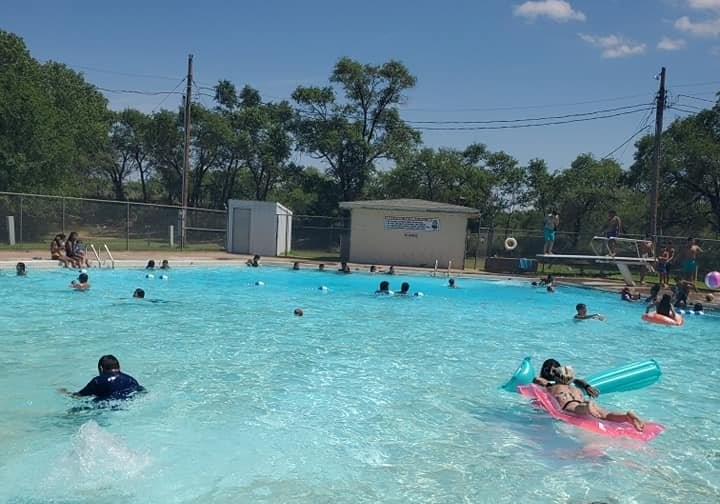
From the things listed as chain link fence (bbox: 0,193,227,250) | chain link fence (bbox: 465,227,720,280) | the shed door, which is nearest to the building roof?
chain link fence (bbox: 465,227,720,280)

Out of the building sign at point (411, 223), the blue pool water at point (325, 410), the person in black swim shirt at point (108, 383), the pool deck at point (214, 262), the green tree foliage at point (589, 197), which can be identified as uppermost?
the green tree foliage at point (589, 197)

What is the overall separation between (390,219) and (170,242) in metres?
10.8

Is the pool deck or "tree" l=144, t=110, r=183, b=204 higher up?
"tree" l=144, t=110, r=183, b=204

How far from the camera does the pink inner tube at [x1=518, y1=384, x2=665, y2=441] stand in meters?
6.95

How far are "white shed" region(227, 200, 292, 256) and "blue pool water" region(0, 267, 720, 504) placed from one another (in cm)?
1350

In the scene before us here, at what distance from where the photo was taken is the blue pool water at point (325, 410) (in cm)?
575

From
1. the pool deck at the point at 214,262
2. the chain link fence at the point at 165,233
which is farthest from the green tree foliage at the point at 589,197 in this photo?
the pool deck at the point at 214,262

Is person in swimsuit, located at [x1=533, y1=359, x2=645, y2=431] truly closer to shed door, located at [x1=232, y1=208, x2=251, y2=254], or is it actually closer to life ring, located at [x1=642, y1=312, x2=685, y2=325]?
life ring, located at [x1=642, y1=312, x2=685, y2=325]

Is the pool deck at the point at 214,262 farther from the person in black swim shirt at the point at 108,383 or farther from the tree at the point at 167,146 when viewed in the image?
the tree at the point at 167,146

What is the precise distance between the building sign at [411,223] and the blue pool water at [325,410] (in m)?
12.0

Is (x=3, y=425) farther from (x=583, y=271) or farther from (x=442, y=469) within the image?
(x=583, y=271)

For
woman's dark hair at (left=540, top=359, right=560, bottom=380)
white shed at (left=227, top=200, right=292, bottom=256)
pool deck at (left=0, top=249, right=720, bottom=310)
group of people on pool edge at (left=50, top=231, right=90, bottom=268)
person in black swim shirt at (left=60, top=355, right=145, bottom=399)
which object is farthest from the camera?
white shed at (left=227, top=200, right=292, bottom=256)

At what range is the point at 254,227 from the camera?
29.2 m

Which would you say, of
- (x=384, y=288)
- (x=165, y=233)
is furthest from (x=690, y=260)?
(x=165, y=233)
